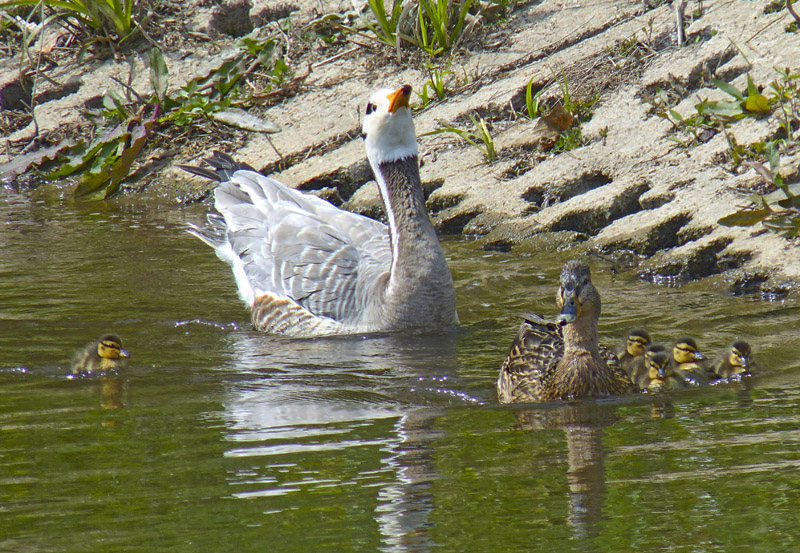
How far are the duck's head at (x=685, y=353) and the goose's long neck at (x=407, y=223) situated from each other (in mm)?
1842

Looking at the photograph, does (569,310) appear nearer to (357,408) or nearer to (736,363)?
(736,363)

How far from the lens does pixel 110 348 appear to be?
22.1ft

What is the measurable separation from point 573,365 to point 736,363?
869 millimetres

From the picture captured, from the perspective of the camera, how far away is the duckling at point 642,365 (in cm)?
631

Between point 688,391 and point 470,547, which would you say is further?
point 688,391

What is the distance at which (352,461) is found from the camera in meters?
4.88

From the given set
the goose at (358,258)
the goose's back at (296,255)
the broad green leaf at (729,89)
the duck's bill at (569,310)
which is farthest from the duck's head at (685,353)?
the broad green leaf at (729,89)

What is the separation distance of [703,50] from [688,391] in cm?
532

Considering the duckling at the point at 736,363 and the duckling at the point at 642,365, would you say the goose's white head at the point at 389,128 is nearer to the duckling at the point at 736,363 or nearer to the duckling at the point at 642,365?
the duckling at the point at 642,365

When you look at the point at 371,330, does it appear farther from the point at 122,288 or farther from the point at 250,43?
the point at 250,43

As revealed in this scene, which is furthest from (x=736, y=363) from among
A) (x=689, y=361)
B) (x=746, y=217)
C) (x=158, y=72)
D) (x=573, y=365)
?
(x=158, y=72)

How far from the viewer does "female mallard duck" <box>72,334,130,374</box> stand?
6.61m

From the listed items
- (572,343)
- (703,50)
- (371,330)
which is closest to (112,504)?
(572,343)

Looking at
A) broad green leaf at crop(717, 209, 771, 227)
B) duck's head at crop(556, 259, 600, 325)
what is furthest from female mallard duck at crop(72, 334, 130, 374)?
broad green leaf at crop(717, 209, 771, 227)
